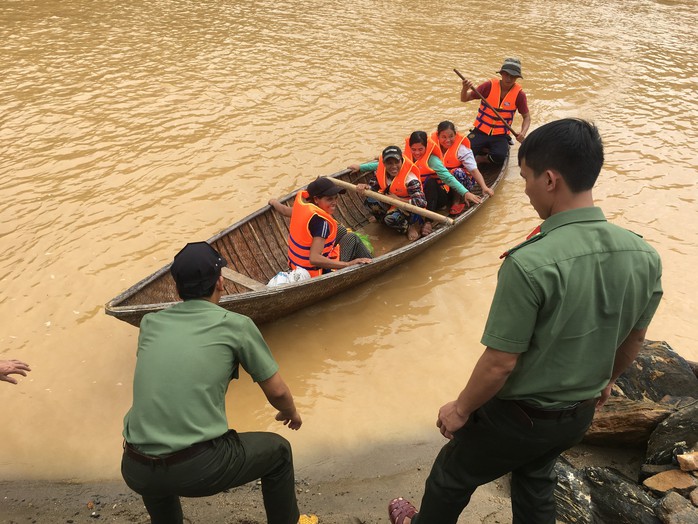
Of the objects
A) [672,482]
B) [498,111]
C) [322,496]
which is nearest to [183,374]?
[322,496]

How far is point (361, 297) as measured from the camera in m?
5.38

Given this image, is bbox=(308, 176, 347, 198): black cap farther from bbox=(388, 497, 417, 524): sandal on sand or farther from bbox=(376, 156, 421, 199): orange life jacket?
bbox=(388, 497, 417, 524): sandal on sand

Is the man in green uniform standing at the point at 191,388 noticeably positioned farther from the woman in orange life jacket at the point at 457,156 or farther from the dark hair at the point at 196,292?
the woman in orange life jacket at the point at 457,156

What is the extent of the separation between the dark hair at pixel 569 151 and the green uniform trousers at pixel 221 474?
171 cm

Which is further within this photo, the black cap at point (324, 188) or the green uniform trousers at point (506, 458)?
the black cap at point (324, 188)

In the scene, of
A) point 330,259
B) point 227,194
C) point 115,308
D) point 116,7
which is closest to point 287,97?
point 227,194

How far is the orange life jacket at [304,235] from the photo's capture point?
4438mm

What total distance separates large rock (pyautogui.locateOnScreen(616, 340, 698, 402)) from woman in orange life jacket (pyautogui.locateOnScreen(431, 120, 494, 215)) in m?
2.97

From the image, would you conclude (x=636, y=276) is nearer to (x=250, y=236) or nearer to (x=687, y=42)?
(x=250, y=236)

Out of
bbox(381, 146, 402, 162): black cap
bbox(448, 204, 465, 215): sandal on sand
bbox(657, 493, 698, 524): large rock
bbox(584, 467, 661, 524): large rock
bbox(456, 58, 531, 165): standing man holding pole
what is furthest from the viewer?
bbox(456, 58, 531, 165): standing man holding pole

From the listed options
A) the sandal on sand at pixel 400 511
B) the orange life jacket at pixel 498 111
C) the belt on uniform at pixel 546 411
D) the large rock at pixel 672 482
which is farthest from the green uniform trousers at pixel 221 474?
the orange life jacket at pixel 498 111

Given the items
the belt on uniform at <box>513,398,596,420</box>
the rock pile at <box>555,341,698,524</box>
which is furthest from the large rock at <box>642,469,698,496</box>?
the belt on uniform at <box>513,398,596,420</box>

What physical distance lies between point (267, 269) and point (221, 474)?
3276 mm

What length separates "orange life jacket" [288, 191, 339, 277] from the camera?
4.44 meters
